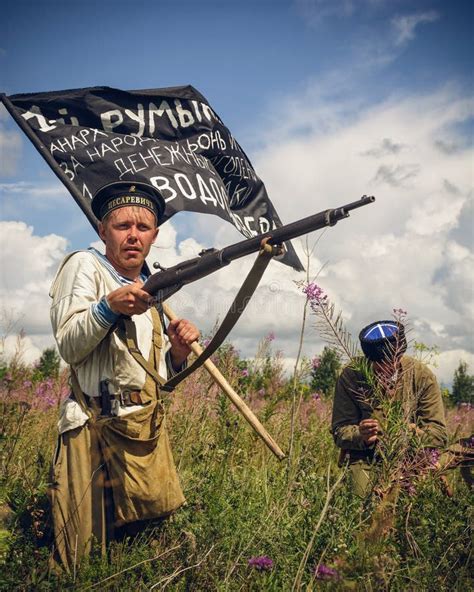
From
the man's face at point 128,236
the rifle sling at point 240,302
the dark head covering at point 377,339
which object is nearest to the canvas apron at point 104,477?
the rifle sling at point 240,302

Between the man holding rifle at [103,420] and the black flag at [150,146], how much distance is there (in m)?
1.47

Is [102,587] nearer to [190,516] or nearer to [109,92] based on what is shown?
[190,516]

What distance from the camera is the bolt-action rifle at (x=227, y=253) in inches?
126

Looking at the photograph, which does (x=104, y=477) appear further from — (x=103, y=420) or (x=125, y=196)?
(x=125, y=196)

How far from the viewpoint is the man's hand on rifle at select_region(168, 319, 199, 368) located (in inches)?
143

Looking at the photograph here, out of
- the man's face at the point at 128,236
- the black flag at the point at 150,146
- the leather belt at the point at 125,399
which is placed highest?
the black flag at the point at 150,146

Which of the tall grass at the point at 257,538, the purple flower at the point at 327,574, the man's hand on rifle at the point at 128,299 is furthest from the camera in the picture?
the man's hand on rifle at the point at 128,299

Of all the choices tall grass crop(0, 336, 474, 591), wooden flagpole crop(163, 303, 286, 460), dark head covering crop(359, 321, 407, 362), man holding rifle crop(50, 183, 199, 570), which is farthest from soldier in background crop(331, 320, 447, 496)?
man holding rifle crop(50, 183, 199, 570)

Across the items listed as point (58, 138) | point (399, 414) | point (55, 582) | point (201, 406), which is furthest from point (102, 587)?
point (58, 138)

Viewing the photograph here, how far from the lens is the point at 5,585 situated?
300 cm

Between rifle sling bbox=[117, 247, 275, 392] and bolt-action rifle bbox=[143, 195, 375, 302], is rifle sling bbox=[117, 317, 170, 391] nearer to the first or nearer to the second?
rifle sling bbox=[117, 247, 275, 392]

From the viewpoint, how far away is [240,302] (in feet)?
11.0

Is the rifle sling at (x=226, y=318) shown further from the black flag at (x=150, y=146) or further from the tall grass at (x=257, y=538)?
the black flag at (x=150, y=146)

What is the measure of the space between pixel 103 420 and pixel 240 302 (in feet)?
3.32
